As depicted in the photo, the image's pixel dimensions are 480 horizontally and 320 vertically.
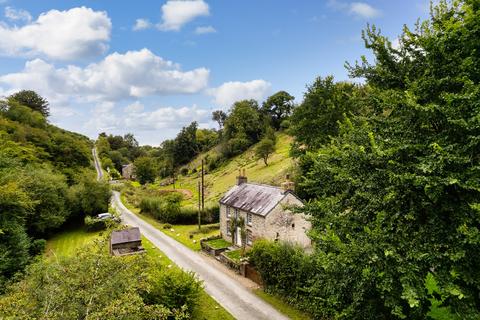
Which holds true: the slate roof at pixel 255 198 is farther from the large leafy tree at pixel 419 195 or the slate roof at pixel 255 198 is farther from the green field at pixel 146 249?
the large leafy tree at pixel 419 195

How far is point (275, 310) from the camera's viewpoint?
1902 cm

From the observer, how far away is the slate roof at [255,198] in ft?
94.9

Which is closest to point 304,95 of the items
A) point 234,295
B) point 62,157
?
point 234,295

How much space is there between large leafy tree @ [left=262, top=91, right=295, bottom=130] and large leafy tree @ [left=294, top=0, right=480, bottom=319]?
86471 mm

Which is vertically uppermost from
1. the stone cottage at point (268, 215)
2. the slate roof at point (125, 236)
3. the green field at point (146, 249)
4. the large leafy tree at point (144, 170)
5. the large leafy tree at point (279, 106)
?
the large leafy tree at point (279, 106)

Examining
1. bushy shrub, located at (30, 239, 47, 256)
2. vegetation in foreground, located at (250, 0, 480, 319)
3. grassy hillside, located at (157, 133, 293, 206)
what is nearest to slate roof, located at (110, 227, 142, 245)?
bushy shrub, located at (30, 239, 47, 256)

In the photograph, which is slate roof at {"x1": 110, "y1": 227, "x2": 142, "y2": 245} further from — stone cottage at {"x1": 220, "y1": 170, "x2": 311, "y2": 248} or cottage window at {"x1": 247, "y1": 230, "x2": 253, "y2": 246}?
cottage window at {"x1": 247, "y1": 230, "x2": 253, "y2": 246}

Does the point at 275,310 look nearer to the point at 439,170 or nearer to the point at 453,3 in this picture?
the point at 439,170

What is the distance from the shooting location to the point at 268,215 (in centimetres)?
2803

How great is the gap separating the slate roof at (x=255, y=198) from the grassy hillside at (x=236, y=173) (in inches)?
490

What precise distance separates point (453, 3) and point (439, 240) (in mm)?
8179

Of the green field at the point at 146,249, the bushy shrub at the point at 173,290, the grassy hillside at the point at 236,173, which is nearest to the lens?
the bushy shrub at the point at 173,290

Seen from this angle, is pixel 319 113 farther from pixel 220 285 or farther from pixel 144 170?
pixel 144 170

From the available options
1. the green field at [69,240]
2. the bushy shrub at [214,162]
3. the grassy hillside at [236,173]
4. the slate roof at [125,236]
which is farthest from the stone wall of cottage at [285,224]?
the bushy shrub at [214,162]
